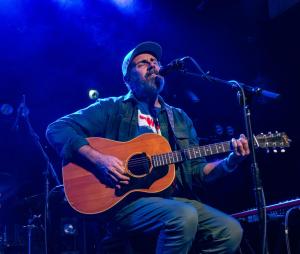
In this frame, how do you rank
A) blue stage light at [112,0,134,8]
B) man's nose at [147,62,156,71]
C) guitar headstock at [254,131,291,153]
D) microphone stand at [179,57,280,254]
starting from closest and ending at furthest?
microphone stand at [179,57,280,254] → guitar headstock at [254,131,291,153] → man's nose at [147,62,156,71] → blue stage light at [112,0,134,8]

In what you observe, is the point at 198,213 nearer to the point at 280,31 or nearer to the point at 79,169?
the point at 79,169

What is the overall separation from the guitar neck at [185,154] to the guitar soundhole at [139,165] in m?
0.07

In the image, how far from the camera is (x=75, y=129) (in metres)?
4.00

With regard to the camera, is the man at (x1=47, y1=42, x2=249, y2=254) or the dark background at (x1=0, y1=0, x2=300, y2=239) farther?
the dark background at (x1=0, y1=0, x2=300, y2=239)

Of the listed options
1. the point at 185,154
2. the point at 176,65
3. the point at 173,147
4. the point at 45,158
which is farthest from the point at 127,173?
the point at 45,158

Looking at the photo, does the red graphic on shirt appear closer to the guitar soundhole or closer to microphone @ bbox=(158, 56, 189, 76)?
the guitar soundhole

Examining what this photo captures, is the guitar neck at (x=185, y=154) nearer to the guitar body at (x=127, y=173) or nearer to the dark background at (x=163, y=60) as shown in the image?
the guitar body at (x=127, y=173)

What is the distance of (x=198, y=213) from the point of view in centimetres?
354

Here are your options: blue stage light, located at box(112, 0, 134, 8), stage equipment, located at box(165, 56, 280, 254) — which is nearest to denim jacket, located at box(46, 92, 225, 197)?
stage equipment, located at box(165, 56, 280, 254)

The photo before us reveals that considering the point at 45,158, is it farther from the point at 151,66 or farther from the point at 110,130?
the point at 151,66

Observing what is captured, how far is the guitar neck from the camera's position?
367 centimetres

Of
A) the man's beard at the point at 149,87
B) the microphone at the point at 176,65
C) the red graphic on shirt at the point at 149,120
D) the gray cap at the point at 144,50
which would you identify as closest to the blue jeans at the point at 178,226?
the red graphic on shirt at the point at 149,120

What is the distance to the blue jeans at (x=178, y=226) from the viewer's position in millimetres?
3113

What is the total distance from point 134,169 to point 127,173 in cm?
12
